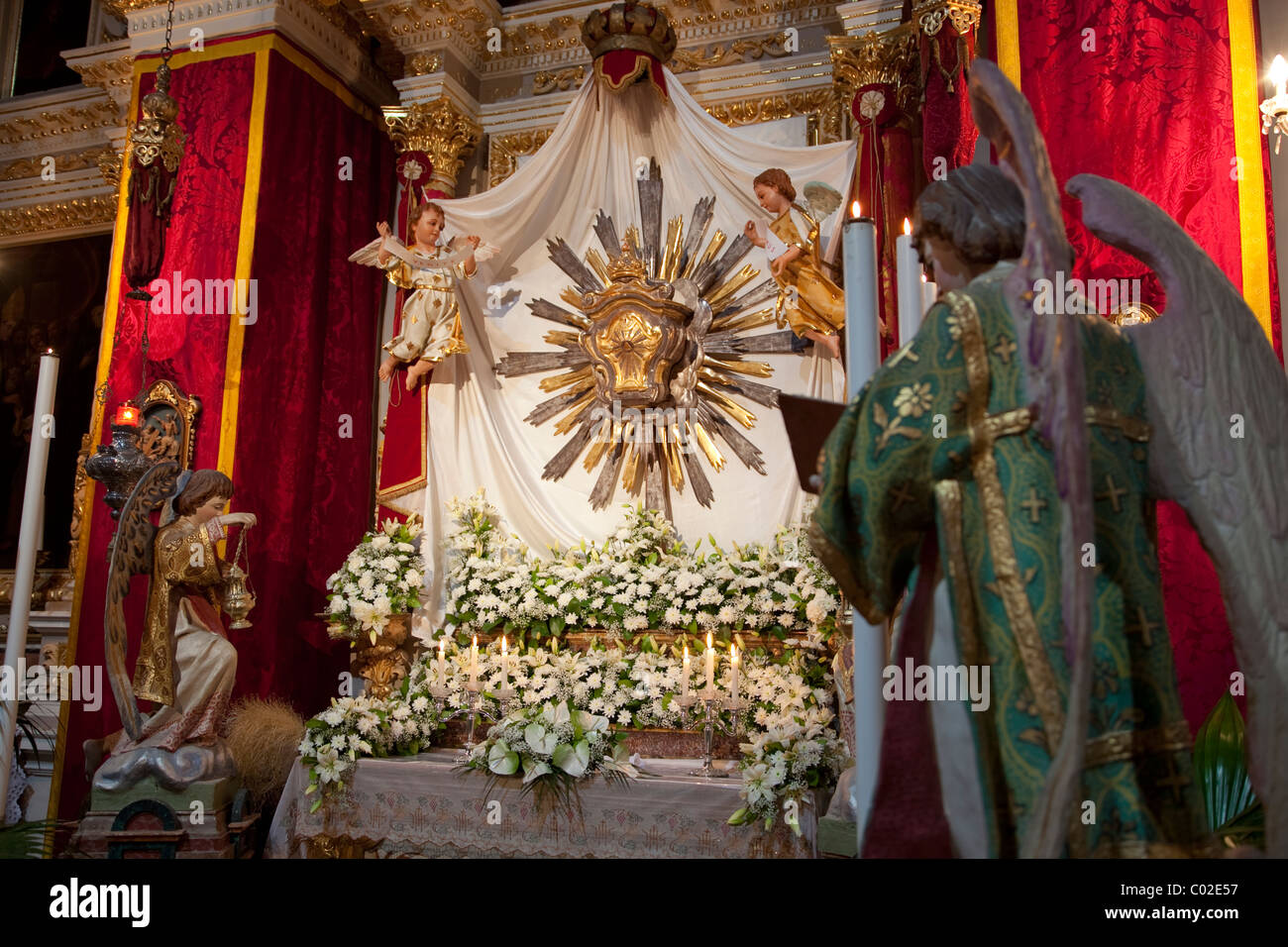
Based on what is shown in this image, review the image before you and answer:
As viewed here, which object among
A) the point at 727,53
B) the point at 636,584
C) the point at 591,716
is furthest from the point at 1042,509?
the point at 727,53

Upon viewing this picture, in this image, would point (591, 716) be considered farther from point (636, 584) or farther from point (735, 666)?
point (636, 584)

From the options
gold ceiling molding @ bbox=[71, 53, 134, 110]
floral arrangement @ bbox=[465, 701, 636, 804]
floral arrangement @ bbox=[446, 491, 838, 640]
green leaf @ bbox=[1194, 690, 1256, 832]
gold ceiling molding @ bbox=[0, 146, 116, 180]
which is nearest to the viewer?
green leaf @ bbox=[1194, 690, 1256, 832]

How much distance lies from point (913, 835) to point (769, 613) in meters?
3.02

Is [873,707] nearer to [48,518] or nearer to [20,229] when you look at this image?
[48,518]

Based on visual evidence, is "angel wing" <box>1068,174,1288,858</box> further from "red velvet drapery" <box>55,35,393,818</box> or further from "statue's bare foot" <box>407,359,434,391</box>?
"red velvet drapery" <box>55,35,393,818</box>

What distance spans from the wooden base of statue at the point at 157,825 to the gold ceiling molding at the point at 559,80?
4582mm

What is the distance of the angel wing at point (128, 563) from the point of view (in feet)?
13.2

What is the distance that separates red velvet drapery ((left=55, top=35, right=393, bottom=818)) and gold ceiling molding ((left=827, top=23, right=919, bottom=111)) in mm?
3180

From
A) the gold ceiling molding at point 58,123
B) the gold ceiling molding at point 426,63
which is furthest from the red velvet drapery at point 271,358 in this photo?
the gold ceiling molding at point 58,123

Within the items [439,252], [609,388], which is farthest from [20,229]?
[609,388]

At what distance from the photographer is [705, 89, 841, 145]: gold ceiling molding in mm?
5824

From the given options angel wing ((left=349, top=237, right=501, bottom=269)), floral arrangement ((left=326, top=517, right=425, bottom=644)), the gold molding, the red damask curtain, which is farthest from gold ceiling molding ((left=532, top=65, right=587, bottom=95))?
the gold molding

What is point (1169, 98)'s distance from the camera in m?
3.84

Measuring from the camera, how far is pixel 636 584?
5016mm
